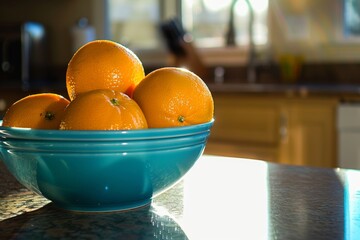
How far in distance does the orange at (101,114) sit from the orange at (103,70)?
0.07 m

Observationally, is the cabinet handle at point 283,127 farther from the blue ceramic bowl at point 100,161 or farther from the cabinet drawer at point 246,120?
the blue ceramic bowl at point 100,161

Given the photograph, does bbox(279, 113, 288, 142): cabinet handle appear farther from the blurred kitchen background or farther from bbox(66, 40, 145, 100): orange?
bbox(66, 40, 145, 100): orange

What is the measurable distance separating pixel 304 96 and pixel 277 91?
129 millimetres

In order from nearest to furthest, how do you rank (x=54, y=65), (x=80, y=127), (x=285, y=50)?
(x=80, y=127)
(x=285, y=50)
(x=54, y=65)

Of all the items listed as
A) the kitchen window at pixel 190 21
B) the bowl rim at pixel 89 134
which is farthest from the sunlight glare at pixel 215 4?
the bowl rim at pixel 89 134

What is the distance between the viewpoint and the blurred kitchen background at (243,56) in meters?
2.59

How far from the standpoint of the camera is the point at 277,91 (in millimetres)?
2635

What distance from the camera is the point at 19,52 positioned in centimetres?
381

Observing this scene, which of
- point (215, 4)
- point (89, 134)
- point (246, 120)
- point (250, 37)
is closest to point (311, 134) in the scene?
point (246, 120)

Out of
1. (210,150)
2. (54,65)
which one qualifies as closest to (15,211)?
(210,150)

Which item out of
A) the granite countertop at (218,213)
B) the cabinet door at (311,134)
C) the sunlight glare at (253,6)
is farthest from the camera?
the sunlight glare at (253,6)

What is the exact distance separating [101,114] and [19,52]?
3.36m

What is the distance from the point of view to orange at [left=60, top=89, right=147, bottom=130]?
621 millimetres

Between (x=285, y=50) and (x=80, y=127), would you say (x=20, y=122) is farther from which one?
(x=285, y=50)
